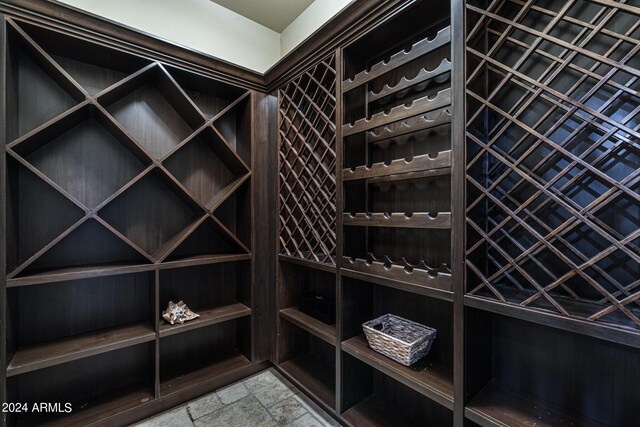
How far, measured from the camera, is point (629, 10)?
0.83 meters

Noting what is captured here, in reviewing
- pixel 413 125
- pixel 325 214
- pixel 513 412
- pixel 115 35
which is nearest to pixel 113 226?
pixel 115 35

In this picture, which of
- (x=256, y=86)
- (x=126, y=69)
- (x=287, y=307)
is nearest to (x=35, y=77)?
(x=126, y=69)

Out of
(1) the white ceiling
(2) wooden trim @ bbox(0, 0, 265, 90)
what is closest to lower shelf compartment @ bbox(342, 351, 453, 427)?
(2) wooden trim @ bbox(0, 0, 265, 90)

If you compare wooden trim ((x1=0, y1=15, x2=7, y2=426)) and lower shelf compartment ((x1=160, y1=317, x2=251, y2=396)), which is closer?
wooden trim ((x1=0, y1=15, x2=7, y2=426))

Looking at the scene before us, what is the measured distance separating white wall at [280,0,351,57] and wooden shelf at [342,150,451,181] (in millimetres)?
1184

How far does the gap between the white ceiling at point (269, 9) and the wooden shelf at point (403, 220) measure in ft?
5.76

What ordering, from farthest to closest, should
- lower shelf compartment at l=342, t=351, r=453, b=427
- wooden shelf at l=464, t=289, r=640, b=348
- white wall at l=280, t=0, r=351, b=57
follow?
white wall at l=280, t=0, r=351, b=57 < lower shelf compartment at l=342, t=351, r=453, b=427 < wooden shelf at l=464, t=289, r=640, b=348

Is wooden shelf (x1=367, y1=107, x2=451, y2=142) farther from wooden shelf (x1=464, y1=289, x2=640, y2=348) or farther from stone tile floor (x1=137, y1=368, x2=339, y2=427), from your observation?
stone tile floor (x1=137, y1=368, x2=339, y2=427)

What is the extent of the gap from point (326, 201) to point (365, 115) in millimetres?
552

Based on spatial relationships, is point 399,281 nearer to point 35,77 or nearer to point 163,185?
point 163,185

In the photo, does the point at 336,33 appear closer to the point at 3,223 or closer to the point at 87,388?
the point at 3,223

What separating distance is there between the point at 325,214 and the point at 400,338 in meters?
0.81

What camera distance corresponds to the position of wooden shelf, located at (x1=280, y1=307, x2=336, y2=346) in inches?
66.9

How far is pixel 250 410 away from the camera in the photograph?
1.71 metres
